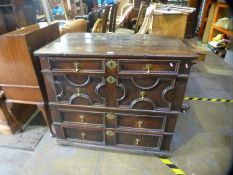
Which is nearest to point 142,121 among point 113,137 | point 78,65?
point 113,137

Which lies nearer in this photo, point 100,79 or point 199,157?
point 100,79

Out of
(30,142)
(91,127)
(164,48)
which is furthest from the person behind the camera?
(30,142)

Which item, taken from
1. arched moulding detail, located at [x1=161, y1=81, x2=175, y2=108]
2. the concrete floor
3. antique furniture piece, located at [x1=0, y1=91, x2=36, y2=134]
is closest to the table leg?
the concrete floor

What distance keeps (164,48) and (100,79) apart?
50 centimetres

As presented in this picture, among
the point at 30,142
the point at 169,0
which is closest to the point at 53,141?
the point at 30,142

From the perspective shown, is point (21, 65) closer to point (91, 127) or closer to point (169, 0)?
point (91, 127)

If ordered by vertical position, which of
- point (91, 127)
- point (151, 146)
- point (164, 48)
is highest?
point (164, 48)

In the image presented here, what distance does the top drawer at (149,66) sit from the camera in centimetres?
113

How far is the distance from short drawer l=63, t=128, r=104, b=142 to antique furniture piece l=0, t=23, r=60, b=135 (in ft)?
0.82

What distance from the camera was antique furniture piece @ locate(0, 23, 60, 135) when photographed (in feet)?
4.16

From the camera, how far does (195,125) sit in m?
1.91

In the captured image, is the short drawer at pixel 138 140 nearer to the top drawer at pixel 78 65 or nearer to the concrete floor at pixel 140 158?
the concrete floor at pixel 140 158

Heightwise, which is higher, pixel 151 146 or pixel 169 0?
pixel 169 0

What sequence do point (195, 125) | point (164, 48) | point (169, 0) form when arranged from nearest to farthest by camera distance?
point (164, 48), point (195, 125), point (169, 0)
